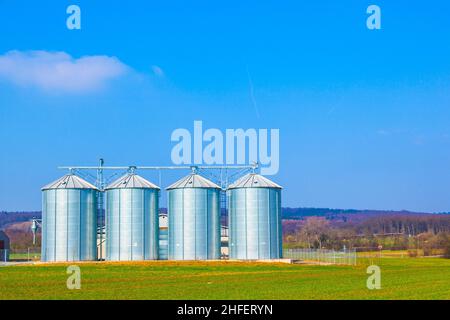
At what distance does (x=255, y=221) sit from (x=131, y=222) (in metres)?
14.0

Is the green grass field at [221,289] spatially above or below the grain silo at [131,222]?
below

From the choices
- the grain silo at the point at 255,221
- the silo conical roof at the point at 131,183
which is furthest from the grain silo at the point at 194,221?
the silo conical roof at the point at 131,183

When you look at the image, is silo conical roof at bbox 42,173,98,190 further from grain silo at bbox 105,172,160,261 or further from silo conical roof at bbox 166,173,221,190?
silo conical roof at bbox 166,173,221,190

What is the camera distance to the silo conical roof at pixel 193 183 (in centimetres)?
8200

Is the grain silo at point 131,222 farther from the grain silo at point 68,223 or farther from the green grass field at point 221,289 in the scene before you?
the green grass field at point 221,289

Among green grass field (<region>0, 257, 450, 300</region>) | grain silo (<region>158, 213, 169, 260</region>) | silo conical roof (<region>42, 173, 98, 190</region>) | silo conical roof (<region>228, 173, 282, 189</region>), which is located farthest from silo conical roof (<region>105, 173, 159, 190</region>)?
green grass field (<region>0, 257, 450, 300</region>)

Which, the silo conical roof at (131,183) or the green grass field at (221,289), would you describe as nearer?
the green grass field at (221,289)

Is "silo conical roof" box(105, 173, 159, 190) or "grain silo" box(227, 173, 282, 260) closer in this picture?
"grain silo" box(227, 173, 282, 260)

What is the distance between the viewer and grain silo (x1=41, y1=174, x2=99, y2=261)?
80.1 meters

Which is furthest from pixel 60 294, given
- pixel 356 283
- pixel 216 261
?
pixel 216 261
